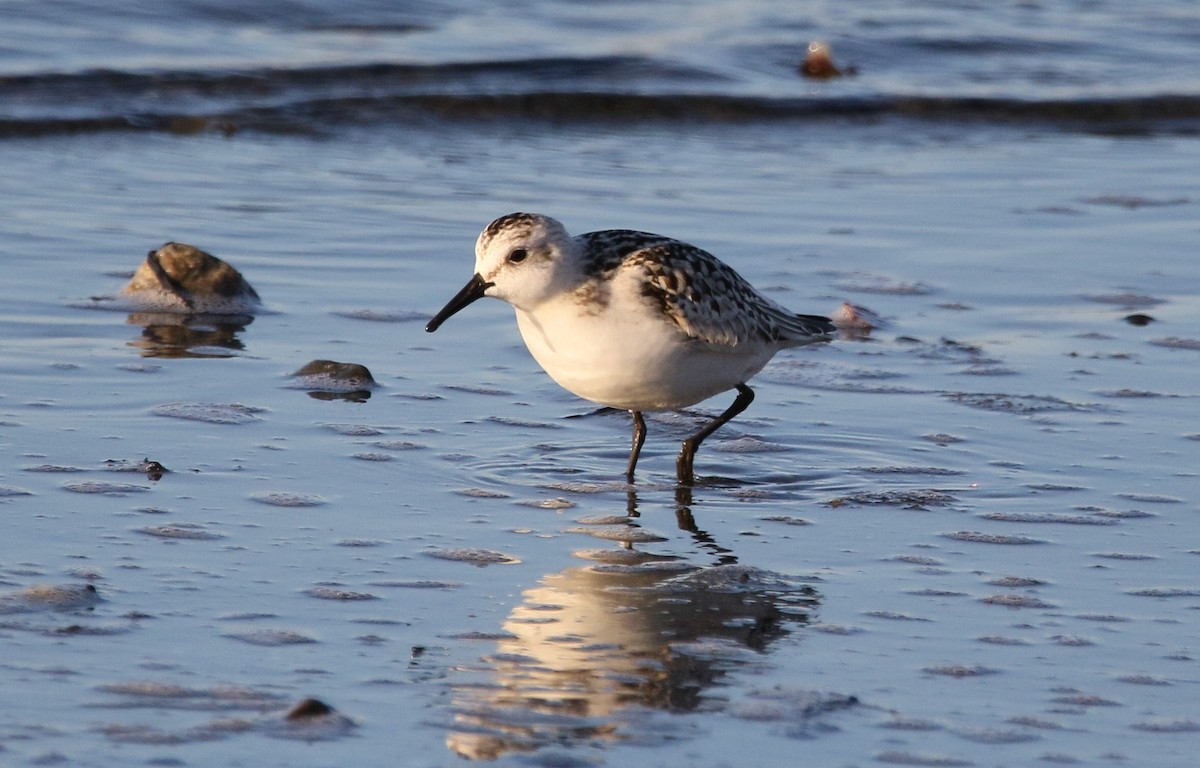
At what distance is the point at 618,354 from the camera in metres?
5.52

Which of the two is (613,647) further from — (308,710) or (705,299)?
(705,299)

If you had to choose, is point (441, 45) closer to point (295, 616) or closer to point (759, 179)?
point (759, 179)

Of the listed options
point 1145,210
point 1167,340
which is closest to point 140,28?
point 1145,210

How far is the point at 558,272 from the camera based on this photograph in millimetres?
5535

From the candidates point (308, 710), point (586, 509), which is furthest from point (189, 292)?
point (308, 710)

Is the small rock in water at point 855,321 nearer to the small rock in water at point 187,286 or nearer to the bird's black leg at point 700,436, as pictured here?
the bird's black leg at point 700,436

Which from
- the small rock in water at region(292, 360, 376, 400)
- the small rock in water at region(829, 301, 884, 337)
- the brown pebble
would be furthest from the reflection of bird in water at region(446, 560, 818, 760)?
the small rock in water at region(829, 301, 884, 337)

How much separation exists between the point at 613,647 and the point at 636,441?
5.94 ft

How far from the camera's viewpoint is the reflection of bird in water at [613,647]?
3701 mm

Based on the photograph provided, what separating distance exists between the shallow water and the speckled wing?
433 mm

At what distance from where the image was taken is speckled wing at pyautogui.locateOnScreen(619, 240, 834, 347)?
5.62m

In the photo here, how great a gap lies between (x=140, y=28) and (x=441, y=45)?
2421 millimetres

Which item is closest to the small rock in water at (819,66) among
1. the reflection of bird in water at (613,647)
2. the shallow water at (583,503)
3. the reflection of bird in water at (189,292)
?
the shallow water at (583,503)

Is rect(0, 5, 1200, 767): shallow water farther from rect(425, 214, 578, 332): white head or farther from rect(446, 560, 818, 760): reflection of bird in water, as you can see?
rect(425, 214, 578, 332): white head
